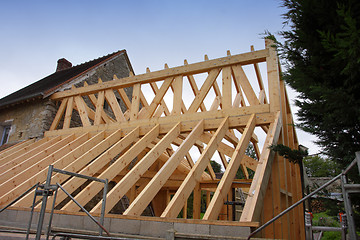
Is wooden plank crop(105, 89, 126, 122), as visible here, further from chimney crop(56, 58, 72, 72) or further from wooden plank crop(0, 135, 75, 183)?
chimney crop(56, 58, 72, 72)

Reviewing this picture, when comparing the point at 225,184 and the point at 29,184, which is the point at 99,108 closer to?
the point at 29,184

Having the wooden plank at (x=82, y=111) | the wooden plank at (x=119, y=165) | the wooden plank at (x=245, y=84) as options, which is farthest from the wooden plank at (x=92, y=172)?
the wooden plank at (x=245, y=84)

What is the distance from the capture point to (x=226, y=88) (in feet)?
19.8

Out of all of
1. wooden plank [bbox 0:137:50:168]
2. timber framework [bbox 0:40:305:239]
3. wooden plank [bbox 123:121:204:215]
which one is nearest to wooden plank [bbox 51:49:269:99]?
timber framework [bbox 0:40:305:239]

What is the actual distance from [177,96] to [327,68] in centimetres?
436

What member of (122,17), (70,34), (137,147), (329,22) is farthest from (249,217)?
(70,34)

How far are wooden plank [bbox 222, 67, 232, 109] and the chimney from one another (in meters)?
11.4

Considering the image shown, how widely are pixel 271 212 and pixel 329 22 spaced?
2.97 metres

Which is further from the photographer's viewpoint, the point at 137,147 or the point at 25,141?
the point at 25,141

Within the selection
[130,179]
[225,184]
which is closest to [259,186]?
[225,184]

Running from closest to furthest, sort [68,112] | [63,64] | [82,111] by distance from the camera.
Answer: [82,111] → [68,112] → [63,64]

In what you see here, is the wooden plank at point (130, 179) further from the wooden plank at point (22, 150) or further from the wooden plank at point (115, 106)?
the wooden plank at point (22, 150)

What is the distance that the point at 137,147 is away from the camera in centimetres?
542

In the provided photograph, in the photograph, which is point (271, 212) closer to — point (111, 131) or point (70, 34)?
point (111, 131)
